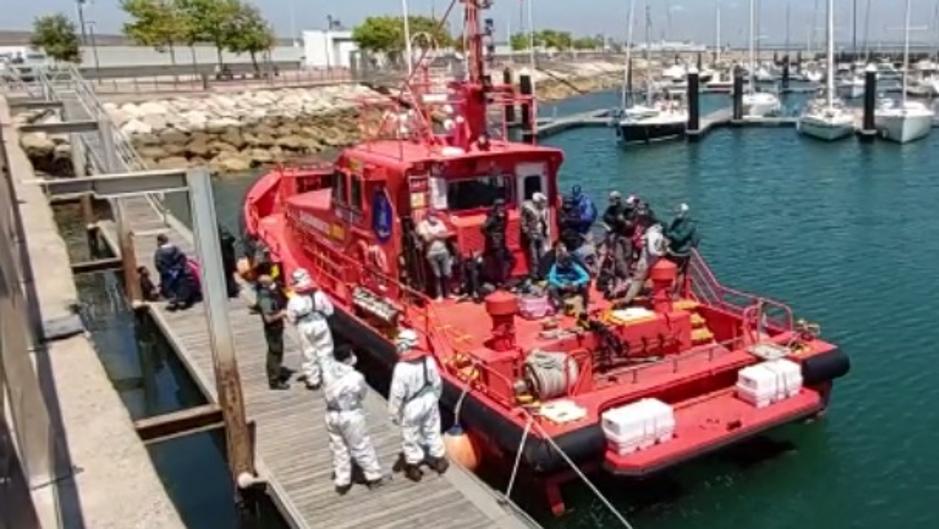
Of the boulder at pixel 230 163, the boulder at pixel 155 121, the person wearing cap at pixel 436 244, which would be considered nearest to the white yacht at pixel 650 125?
the boulder at pixel 230 163

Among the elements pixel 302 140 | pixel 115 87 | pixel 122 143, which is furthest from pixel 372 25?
pixel 122 143

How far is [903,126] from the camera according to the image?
38.2m

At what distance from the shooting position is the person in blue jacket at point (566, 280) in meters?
10.9

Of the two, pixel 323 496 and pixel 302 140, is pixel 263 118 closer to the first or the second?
pixel 302 140

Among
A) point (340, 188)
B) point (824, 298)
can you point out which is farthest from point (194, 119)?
point (824, 298)

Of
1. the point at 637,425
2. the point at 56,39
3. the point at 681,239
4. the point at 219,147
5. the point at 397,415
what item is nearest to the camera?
the point at 397,415

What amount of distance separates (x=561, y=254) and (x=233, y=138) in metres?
32.0

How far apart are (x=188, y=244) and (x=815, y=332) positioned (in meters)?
12.8

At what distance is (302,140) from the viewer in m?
42.5

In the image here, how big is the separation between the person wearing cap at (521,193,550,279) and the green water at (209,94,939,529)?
133 inches

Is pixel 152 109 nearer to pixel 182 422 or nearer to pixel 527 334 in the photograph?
pixel 182 422

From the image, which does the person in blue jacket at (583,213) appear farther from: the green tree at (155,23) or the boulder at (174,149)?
the green tree at (155,23)

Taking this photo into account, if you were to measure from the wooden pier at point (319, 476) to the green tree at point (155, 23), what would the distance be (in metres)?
48.6

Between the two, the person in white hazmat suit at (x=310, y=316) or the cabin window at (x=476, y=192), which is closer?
the person in white hazmat suit at (x=310, y=316)
